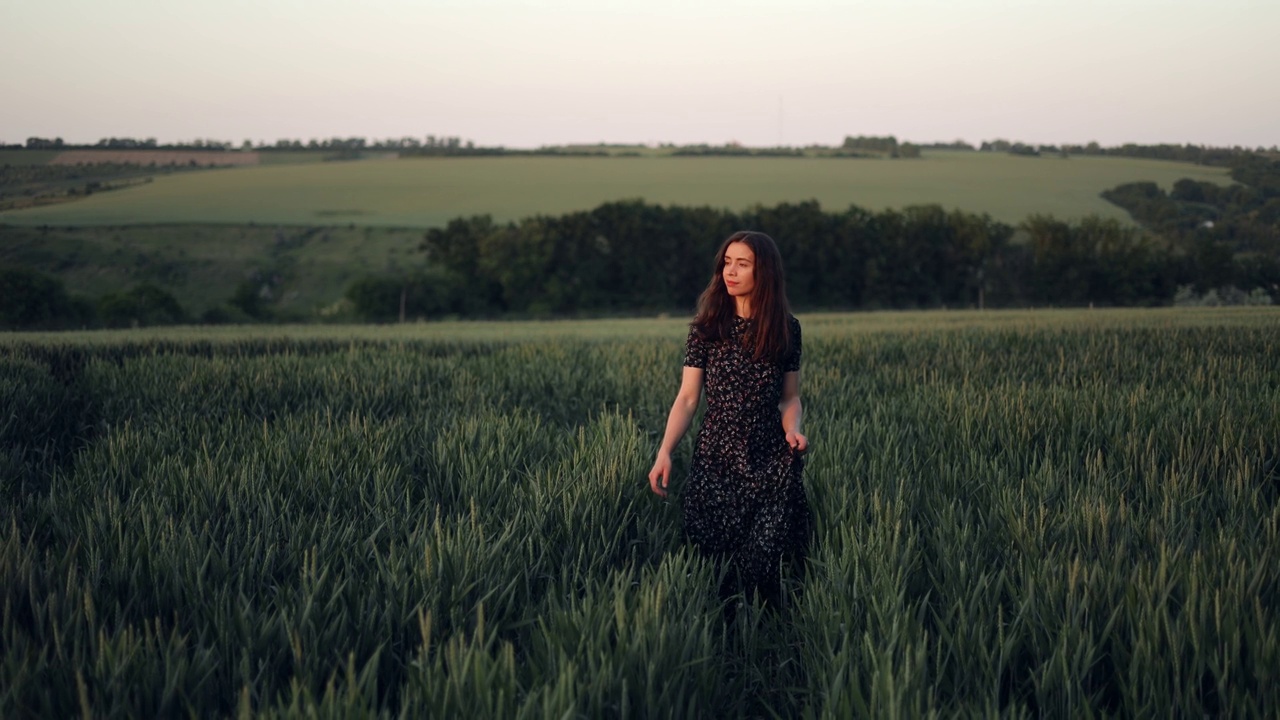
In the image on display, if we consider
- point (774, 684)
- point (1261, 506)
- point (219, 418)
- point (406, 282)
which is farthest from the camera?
point (406, 282)

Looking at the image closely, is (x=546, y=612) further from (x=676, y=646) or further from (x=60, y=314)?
(x=60, y=314)

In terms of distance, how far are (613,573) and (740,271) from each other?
1318mm

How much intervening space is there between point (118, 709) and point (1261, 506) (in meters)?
4.42

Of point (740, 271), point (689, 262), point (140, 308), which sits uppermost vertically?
point (740, 271)

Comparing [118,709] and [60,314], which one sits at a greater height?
[118,709]

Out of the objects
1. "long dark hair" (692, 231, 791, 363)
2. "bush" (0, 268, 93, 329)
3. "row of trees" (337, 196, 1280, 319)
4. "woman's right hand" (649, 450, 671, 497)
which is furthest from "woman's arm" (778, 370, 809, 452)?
"row of trees" (337, 196, 1280, 319)

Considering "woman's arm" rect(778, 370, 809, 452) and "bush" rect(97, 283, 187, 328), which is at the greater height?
"woman's arm" rect(778, 370, 809, 452)

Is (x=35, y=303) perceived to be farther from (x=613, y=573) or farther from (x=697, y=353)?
(x=613, y=573)

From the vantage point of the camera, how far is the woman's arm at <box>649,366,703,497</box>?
3.55m

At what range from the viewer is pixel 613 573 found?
295 centimetres

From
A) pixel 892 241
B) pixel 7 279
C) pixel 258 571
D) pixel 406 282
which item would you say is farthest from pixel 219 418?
pixel 892 241

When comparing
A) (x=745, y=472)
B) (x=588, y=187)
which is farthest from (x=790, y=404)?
(x=588, y=187)

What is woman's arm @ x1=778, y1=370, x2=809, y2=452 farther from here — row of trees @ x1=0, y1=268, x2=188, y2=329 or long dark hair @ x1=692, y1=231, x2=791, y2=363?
row of trees @ x1=0, y1=268, x2=188, y2=329

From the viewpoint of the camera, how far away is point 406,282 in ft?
171
